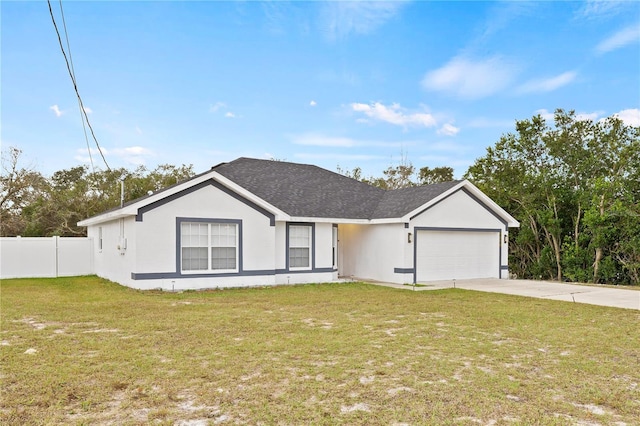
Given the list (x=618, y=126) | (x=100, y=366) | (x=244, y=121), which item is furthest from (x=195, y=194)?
(x=618, y=126)

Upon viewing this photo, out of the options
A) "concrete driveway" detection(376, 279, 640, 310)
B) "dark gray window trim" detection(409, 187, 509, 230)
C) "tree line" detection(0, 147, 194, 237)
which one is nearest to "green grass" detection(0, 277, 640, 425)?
"concrete driveway" detection(376, 279, 640, 310)

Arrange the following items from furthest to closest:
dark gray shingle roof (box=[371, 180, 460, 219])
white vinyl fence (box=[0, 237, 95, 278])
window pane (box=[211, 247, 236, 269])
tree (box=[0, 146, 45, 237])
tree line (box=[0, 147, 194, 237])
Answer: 1. tree line (box=[0, 147, 194, 237])
2. tree (box=[0, 146, 45, 237])
3. white vinyl fence (box=[0, 237, 95, 278])
4. dark gray shingle roof (box=[371, 180, 460, 219])
5. window pane (box=[211, 247, 236, 269])

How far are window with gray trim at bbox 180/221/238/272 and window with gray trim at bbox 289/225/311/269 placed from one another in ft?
7.57

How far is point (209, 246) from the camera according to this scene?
14633 mm

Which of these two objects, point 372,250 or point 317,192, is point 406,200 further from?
point 317,192

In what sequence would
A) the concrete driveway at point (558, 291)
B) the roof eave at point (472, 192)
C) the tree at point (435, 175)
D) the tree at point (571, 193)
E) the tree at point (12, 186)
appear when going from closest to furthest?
the concrete driveway at point (558, 291) → the roof eave at point (472, 192) → the tree at point (571, 193) → the tree at point (12, 186) → the tree at point (435, 175)

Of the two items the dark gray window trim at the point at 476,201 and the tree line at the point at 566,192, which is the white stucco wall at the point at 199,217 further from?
the tree line at the point at 566,192

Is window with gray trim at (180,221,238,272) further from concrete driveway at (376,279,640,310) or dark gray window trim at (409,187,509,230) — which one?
dark gray window trim at (409,187,509,230)

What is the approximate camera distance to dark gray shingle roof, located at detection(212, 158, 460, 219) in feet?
57.3

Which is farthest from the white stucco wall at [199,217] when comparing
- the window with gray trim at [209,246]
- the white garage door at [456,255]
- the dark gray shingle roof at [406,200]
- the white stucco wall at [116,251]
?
the white garage door at [456,255]

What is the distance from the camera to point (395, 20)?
1794 centimetres

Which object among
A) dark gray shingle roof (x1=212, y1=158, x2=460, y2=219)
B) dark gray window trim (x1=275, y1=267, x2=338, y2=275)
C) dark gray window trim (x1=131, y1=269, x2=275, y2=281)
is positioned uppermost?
Result: dark gray shingle roof (x1=212, y1=158, x2=460, y2=219)

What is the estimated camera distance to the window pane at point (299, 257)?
54.3 ft

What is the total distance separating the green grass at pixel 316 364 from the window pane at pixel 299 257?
5.45 meters
